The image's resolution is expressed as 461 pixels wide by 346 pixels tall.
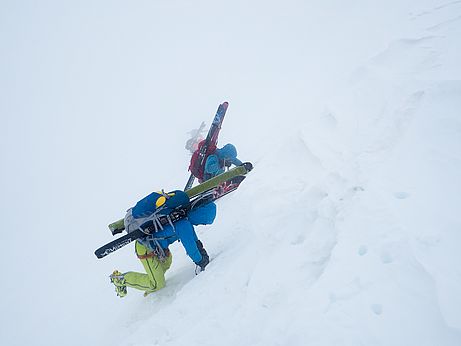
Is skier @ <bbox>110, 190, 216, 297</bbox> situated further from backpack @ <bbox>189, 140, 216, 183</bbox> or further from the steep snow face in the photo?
backpack @ <bbox>189, 140, 216, 183</bbox>

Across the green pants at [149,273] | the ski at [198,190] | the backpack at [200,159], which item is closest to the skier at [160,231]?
the green pants at [149,273]

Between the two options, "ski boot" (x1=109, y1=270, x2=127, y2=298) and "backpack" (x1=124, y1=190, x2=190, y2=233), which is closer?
"backpack" (x1=124, y1=190, x2=190, y2=233)

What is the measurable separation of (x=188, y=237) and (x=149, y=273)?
130cm

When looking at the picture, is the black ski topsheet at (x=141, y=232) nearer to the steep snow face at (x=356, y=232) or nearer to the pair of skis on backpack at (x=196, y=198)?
the pair of skis on backpack at (x=196, y=198)

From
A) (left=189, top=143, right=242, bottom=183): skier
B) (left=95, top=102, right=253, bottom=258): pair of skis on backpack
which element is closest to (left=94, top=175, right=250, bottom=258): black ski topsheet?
(left=95, top=102, right=253, bottom=258): pair of skis on backpack

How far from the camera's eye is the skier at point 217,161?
903 centimetres

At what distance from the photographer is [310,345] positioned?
235cm

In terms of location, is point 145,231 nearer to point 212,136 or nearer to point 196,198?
point 196,198

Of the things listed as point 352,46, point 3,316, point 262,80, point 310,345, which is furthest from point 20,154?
point 310,345

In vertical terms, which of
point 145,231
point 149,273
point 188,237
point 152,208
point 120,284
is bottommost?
point 120,284

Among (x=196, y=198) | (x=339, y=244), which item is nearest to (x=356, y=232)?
→ (x=339, y=244)

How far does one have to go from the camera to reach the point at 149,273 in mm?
5855

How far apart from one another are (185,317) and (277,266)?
1.72 m

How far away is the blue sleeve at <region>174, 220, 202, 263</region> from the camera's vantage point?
534cm
